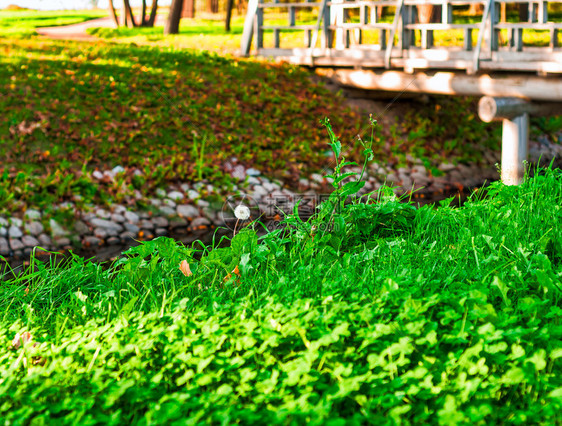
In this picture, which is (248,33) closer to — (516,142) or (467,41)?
(467,41)

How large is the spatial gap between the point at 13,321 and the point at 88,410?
3.87 ft

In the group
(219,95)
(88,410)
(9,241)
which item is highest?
(219,95)

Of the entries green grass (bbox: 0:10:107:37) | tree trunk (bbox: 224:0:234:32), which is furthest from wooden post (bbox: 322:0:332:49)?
green grass (bbox: 0:10:107:37)

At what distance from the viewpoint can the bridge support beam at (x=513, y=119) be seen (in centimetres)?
989

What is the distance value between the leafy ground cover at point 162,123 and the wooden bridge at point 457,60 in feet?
2.84

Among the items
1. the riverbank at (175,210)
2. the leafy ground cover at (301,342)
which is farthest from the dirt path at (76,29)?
the leafy ground cover at (301,342)

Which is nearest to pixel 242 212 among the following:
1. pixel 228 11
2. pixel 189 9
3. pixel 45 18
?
pixel 228 11

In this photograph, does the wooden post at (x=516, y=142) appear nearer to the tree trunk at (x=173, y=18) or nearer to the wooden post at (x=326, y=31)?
the wooden post at (x=326, y=31)

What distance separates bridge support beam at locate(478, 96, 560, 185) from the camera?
989 centimetres

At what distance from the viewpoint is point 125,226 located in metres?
9.45

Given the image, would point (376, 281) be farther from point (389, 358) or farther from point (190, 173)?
point (190, 173)

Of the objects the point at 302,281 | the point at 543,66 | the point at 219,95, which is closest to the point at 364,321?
the point at 302,281

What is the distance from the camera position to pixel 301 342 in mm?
2836

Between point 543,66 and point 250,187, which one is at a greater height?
point 543,66
